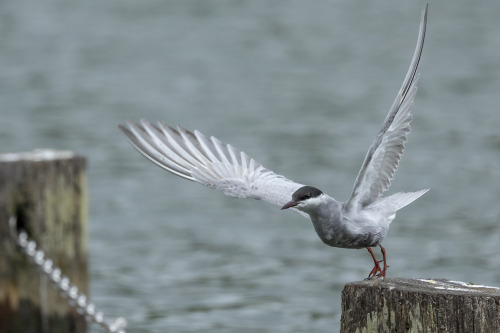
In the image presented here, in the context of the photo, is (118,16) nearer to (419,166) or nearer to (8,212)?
(419,166)

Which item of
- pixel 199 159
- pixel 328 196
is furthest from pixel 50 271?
pixel 328 196

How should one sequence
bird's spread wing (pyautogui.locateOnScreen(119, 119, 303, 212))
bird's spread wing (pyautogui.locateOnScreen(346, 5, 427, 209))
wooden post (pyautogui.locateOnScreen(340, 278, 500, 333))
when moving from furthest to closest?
bird's spread wing (pyautogui.locateOnScreen(119, 119, 303, 212)) → bird's spread wing (pyautogui.locateOnScreen(346, 5, 427, 209)) → wooden post (pyautogui.locateOnScreen(340, 278, 500, 333))

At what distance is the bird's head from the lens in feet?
14.1

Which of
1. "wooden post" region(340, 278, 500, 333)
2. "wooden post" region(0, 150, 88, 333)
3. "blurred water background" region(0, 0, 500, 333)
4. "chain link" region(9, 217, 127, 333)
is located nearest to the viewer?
"wooden post" region(340, 278, 500, 333)

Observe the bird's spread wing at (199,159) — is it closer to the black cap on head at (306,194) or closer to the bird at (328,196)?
the bird at (328,196)

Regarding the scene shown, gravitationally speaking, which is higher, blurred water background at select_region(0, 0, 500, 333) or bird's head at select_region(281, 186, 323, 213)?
blurred water background at select_region(0, 0, 500, 333)

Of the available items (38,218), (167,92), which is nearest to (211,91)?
(167,92)

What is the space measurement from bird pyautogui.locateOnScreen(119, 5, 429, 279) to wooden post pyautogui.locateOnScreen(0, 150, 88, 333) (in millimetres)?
1526

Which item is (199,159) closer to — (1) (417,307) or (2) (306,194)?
(2) (306,194)

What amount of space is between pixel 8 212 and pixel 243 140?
323 inches

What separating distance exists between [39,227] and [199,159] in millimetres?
1790

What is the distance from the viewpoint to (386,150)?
14.9ft

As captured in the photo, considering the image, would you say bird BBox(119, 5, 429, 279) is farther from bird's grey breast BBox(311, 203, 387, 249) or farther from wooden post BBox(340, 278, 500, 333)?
wooden post BBox(340, 278, 500, 333)

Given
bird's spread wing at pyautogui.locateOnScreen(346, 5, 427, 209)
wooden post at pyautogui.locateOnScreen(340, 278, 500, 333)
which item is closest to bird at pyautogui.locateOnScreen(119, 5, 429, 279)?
bird's spread wing at pyautogui.locateOnScreen(346, 5, 427, 209)
